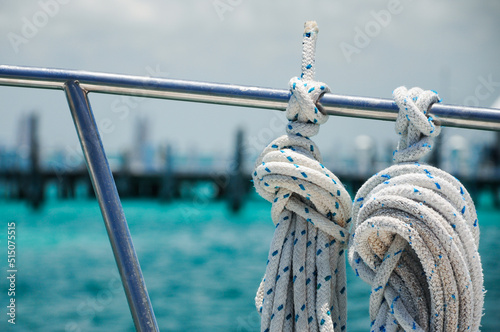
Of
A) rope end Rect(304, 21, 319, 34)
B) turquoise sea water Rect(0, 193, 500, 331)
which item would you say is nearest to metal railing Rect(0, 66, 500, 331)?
rope end Rect(304, 21, 319, 34)

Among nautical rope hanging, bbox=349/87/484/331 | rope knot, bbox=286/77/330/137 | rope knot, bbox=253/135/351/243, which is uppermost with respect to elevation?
rope knot, bbox=286/77/330/137

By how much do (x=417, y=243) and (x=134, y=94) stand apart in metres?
0.61

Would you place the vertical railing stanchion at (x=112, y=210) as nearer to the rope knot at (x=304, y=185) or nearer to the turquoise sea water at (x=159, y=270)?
the rope knot at (x=304, y=185)

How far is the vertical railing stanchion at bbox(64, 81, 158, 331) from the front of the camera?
37.0 inches

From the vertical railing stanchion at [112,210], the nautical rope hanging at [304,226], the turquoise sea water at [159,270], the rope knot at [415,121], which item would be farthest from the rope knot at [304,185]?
the turquoise sea water at [159,270]

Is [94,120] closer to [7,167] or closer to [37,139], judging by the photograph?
[37,139]

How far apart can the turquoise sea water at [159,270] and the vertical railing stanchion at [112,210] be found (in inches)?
307

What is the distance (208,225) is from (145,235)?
457 cm

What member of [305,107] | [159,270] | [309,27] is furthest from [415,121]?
[159,270]

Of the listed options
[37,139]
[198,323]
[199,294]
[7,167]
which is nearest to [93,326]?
[198,323]

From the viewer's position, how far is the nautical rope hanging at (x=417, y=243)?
88 centimetres

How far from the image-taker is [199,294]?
1149 centimetres

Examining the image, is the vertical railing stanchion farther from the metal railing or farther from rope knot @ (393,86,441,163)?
rope knot @ (393,86,441,163)

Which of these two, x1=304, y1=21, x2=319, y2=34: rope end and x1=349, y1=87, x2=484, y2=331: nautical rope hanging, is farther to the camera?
x1=304, y1=21, x2=319, y2=34: rope end
